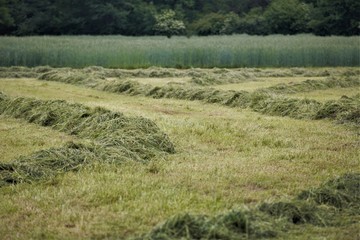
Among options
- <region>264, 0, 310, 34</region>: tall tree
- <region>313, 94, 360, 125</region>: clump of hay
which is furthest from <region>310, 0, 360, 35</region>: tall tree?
<region>313, 94, 360, 125</region>: clump of hay

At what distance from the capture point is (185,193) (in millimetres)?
6312

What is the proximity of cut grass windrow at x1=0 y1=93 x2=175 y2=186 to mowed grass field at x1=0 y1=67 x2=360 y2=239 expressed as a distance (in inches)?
7.1

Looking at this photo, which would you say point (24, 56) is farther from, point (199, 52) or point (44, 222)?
point (44, 222)

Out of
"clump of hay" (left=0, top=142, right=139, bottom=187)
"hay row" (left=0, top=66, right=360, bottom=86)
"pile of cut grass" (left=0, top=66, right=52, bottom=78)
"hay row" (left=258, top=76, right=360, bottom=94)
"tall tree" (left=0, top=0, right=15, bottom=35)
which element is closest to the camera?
"clump of hay" (left=0, top=142, right=139, bottom=187)

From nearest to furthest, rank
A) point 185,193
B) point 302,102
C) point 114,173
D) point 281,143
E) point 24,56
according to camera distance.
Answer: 1. point 185,193
2. point 114,173
3. point 281,143
4. point 302,102
5. point 24,56

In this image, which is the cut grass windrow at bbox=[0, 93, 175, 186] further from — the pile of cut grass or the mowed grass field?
the pile of cut grass

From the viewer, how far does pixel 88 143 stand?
8.05 meters

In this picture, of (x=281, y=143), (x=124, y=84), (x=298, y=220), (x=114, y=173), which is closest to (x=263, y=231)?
(x=298, y=220)

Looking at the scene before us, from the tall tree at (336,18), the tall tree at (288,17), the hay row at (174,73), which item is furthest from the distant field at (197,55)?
the tall tree at (288,17)

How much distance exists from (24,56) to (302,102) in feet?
59.5

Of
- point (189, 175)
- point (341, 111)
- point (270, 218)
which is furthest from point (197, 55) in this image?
point (270, 218)

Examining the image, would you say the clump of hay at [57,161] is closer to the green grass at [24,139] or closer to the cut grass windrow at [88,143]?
the cut grass windrow at [88,143]

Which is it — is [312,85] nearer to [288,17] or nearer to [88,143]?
[88,143]

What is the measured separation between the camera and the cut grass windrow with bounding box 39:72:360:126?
39.8 feet
